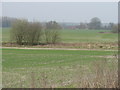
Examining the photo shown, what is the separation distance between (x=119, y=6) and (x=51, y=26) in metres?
37.6

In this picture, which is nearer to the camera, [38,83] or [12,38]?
[38,83]

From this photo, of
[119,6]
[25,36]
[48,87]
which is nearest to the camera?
[119,6]

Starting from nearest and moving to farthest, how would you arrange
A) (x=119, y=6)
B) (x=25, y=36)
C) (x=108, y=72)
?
(x=119, y=6) → (x=108, y=72) → (x=25, y=36)

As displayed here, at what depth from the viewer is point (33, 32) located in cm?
4147

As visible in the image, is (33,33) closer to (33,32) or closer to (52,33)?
(33,32)

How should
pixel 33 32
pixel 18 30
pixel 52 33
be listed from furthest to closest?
pixel 52 33, pixel 33 32, pixel 18 30

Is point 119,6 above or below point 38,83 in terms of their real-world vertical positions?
above

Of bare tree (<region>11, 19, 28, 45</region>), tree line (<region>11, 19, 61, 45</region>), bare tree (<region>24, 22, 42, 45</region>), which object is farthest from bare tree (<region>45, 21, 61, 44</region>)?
bare tree (<region>11, 19, 28, 45</region>)

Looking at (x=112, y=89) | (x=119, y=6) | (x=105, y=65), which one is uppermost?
(x=119, y=6)

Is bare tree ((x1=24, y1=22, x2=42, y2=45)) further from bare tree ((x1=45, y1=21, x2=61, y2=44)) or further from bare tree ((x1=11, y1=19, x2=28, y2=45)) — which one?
bare tree ((x1=45, y1=21, x2=61, y2=44))

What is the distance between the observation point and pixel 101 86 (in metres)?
5.87

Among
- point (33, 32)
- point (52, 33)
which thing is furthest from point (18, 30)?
point (52, 33)

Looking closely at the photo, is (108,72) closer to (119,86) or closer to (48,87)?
(119,86)

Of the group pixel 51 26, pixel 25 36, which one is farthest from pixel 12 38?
pixel 51 26
